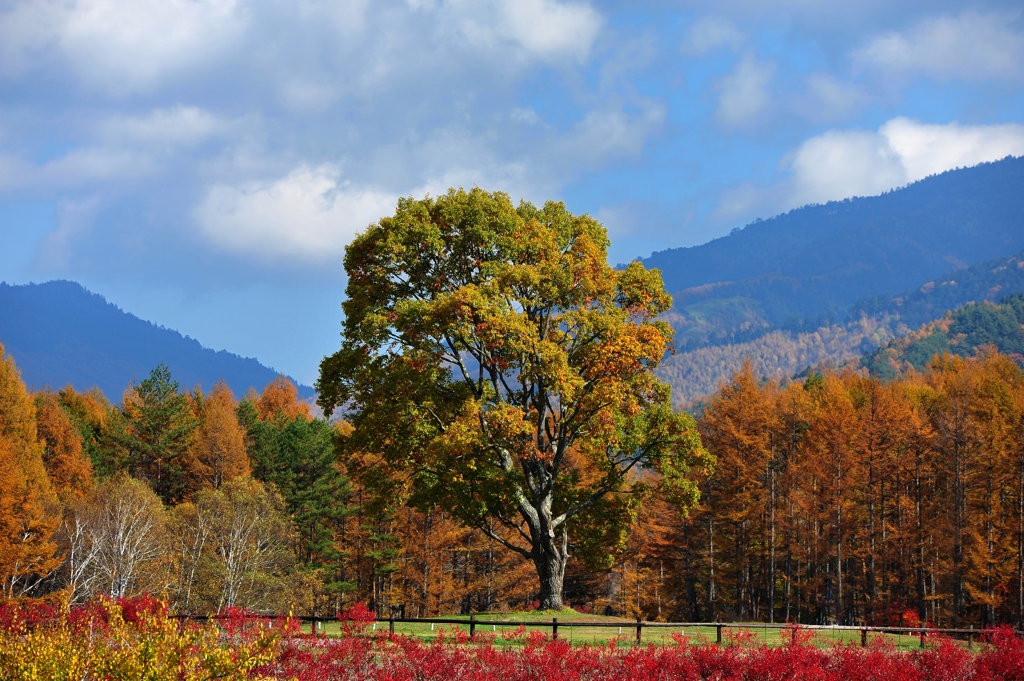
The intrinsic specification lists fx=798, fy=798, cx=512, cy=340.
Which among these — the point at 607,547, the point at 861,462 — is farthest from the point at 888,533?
the point at 607,547

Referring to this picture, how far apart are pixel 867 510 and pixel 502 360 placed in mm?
30488

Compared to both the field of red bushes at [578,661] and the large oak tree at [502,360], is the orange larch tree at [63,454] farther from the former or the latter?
the field of red bushes at [578,661]

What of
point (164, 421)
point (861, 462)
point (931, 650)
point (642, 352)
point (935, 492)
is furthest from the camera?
point (164, 421)

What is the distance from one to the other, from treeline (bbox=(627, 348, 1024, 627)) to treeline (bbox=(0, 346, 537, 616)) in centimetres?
1476

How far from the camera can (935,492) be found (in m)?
52.1

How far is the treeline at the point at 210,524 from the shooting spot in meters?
42.7

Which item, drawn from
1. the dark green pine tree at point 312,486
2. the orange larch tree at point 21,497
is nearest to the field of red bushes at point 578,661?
the orange larch tree at point 21,497

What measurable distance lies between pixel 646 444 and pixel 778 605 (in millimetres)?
34174

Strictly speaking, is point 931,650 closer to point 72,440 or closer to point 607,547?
point 607,547

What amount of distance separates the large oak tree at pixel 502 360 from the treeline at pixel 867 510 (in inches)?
825

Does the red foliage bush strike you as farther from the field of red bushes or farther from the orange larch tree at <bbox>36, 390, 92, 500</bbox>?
the orange larch tree at <bbox>36, 390, 92, 500</bbox>

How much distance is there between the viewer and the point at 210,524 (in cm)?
4909

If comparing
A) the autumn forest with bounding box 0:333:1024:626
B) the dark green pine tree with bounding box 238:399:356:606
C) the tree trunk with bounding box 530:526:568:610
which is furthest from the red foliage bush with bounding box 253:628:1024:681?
the dark green pine tree with bounding box 238:399:356:606

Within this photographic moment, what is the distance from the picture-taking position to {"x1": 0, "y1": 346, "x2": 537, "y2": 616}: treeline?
42.7 m
